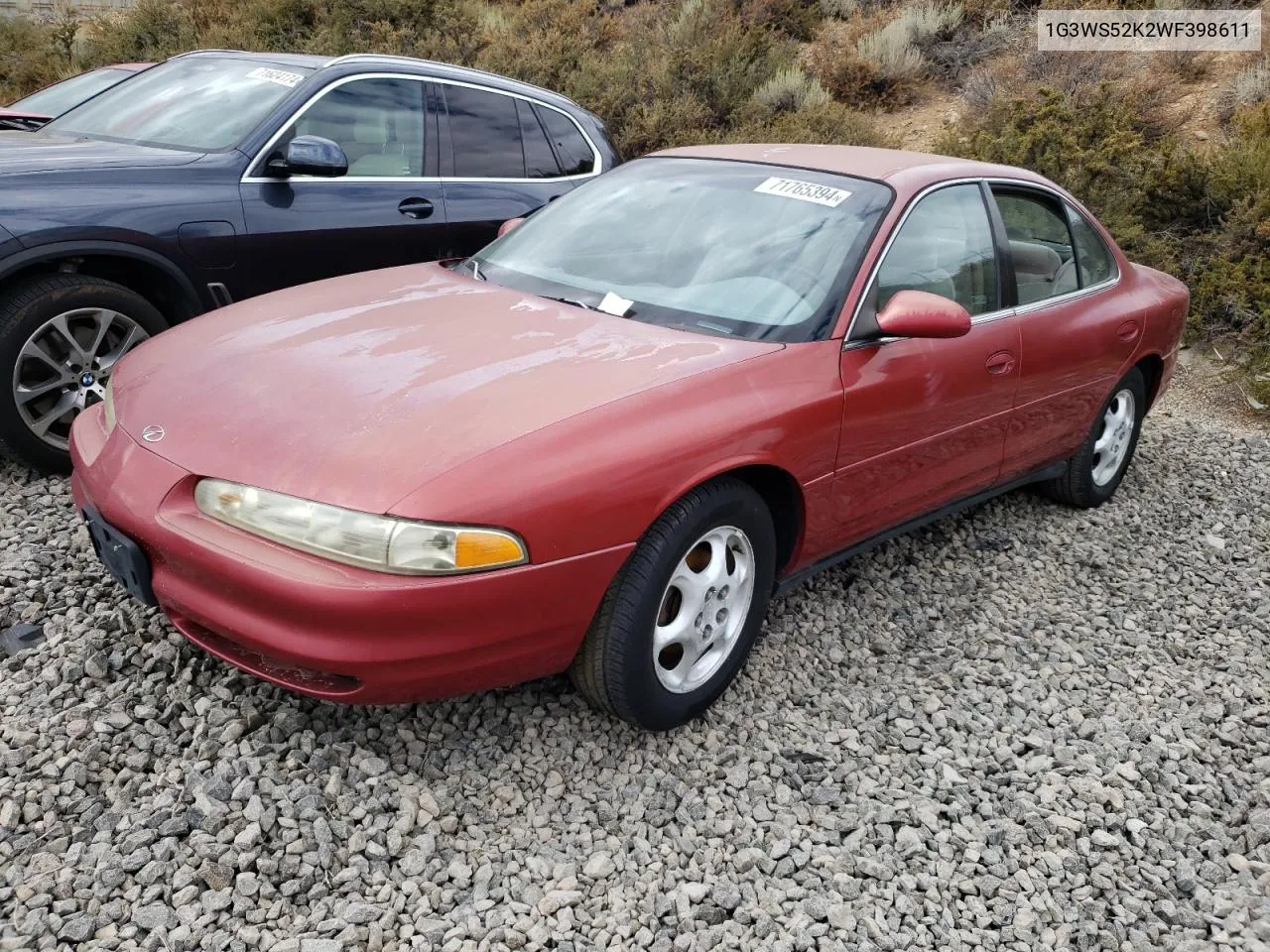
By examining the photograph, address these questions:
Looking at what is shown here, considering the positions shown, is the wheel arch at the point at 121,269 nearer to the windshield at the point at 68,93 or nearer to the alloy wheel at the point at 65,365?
the alloy wheel at the point at 65,365

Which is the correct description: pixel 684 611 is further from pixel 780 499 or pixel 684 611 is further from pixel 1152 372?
pixel 1152 372

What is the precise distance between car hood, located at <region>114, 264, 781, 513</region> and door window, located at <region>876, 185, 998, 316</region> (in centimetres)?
70

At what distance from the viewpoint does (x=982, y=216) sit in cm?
405

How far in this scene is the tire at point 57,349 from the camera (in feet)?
13.2

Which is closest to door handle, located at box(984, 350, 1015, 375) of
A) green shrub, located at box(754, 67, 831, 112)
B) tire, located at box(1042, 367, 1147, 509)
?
tire, located at box(1042, 367, 1147, 509)

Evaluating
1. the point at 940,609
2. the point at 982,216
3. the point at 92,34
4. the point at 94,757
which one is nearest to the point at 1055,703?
the point at 940,609

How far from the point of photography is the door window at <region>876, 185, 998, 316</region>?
11.7 feet

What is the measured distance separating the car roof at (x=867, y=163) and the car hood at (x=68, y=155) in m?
2.18

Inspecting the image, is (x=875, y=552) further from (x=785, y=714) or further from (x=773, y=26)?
(x=773, y=26)

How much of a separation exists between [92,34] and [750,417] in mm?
15626

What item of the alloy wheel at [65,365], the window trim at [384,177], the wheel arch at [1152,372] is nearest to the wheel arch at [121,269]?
the alloy wheel at [65,365]

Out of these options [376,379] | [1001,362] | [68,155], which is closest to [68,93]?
[68,155]

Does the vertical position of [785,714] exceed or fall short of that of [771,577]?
it falls short

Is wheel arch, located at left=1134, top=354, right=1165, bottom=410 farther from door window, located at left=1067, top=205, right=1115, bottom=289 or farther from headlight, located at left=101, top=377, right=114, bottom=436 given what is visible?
headlight, located at left=101, top=377, right=114, bottom=436
